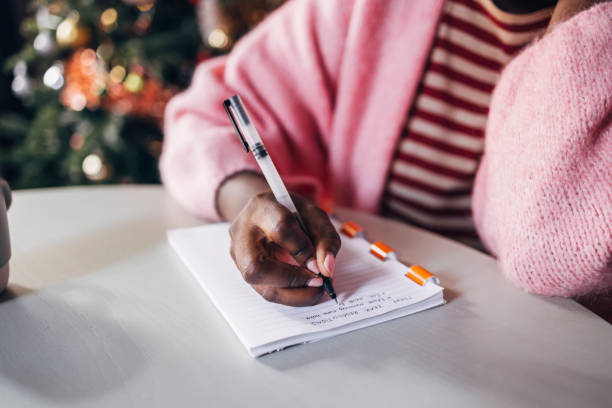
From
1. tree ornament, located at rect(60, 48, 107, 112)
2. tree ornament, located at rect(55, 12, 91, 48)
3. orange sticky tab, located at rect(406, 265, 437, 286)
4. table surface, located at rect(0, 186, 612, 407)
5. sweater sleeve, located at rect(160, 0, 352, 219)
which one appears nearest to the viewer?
table surface, located at rect(0, 186, 612, 407)

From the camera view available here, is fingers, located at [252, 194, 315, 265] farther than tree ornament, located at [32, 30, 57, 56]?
No

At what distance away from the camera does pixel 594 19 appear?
398 mm

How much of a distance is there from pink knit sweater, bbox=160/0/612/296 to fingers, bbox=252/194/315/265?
164 mm

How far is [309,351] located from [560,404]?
0.53 ft

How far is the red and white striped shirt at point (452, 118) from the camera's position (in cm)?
59

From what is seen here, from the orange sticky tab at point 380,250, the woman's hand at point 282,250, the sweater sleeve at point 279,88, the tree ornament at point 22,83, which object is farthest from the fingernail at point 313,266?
the tree ornament at point 22,83

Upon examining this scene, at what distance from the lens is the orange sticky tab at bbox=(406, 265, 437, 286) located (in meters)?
0.40

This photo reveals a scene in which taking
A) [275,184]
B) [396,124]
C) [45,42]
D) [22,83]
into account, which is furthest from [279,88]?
[22,83]

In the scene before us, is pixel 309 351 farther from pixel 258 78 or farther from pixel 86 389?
pixel 258 78

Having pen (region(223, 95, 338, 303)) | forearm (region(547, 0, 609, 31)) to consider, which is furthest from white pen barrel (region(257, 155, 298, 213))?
forearm (region(547, 0, 609, 31))

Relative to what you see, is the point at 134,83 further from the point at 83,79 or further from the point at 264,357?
the point at 264,357

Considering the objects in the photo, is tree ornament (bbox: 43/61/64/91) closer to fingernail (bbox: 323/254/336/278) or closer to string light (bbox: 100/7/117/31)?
string light (bbox: 100/7/117/31)

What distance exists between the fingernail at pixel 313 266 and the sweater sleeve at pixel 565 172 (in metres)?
0.18

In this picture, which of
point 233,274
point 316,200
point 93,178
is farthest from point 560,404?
point 93,178
